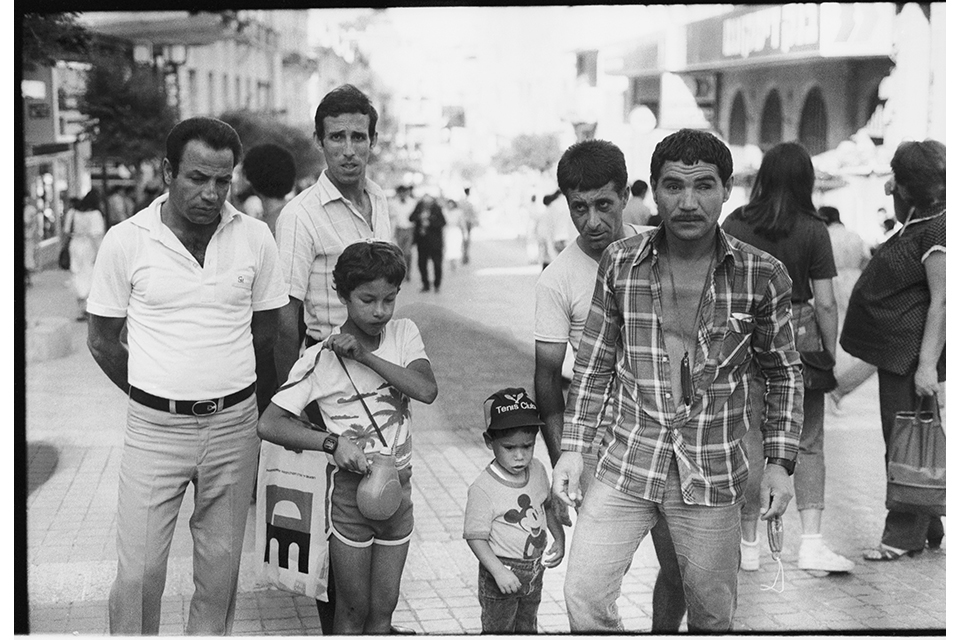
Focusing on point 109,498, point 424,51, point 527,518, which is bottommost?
point 109,498

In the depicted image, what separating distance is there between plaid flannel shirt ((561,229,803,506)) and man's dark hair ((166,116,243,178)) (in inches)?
51.9

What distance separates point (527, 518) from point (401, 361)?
26.5 inches

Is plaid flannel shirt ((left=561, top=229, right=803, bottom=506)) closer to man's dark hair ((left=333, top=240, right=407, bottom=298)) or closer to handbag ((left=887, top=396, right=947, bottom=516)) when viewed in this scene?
man's dark hair ((left=333, top=240, right=407, bottom=298))

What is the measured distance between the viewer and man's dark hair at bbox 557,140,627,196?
414 cm

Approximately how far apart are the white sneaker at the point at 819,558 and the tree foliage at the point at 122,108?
18.8 metres

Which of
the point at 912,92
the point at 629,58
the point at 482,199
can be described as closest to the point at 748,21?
the point at 912,92

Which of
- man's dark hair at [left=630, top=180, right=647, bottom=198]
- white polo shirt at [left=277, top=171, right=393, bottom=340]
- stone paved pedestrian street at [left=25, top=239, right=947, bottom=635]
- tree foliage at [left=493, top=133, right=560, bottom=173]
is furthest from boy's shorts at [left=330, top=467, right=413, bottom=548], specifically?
tree foliage at [left=493, top=133, right=560, bottom=173]

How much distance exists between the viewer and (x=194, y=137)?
4.11 metres

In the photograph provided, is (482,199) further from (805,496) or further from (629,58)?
(805,496)

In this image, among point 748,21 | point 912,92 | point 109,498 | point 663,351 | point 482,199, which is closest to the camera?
point 663,351

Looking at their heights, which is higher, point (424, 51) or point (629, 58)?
point (424, 51)

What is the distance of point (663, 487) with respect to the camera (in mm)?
3809

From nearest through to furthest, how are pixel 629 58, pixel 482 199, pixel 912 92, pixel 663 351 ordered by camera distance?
pixel 663 351, pixel 912 92, pixel 629 58, pixel 482 199

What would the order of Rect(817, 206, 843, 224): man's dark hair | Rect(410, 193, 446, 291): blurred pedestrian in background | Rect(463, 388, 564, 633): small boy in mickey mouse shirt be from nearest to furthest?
Rect(463, 388, 564, 633): small boy in mickey mouse shirt, Rect(817, 206, 843, 224): man's dark hair, Rect(410, 193, 446, 291): blurred pedestrian in background
